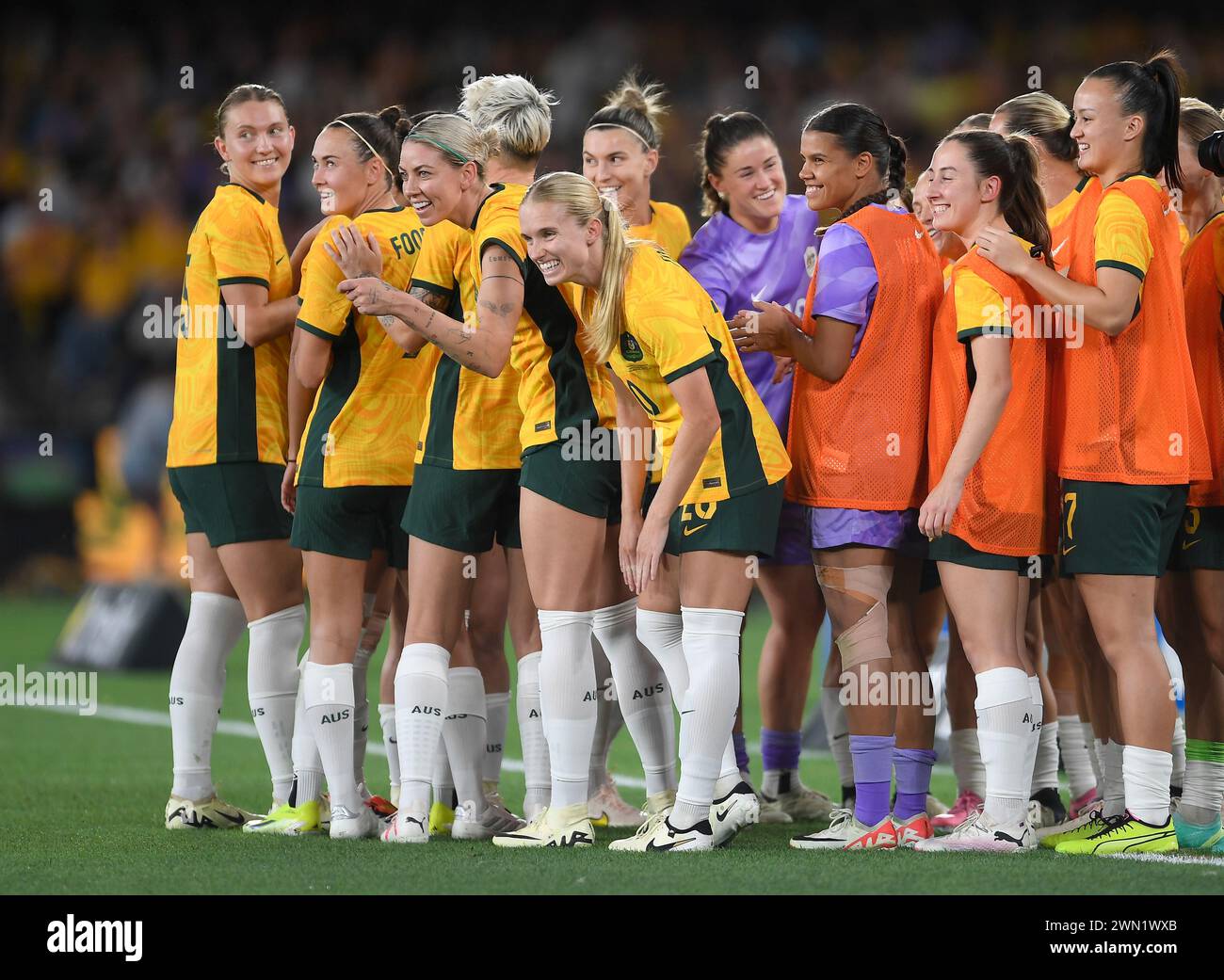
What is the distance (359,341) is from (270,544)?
774 mm

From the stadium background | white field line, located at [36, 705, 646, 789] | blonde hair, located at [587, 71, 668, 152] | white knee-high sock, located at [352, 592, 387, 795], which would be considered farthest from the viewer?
the stadium background

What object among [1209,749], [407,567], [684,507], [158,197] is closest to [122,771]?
[407,567]

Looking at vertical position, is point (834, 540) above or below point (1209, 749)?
above

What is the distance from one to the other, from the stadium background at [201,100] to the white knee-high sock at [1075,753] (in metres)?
8.69

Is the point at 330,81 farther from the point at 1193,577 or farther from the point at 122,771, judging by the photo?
the point at 1193,577

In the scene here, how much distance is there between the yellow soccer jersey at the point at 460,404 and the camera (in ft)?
15.3

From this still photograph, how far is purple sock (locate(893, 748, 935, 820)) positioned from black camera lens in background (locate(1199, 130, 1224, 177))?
187 cm

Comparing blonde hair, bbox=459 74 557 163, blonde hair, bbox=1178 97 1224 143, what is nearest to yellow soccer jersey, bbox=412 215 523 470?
blonde hair, bbox=459 74 557 163

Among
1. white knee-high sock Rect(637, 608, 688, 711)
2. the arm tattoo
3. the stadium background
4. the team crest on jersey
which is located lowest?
white knee-high sock Rect(637, 608, 688, 711)

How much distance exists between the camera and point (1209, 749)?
4664 millimetres

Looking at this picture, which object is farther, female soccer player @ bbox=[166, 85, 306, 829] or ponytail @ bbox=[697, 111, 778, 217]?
ponytail @ bbox=[697, 111, 778, 217]

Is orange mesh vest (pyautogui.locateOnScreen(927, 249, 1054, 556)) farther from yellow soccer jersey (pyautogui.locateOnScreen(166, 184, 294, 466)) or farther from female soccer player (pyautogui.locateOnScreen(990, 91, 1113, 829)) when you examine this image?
yellow soccer jersey (pyautogui.locateOnScreen(166, 184, 294, 466))

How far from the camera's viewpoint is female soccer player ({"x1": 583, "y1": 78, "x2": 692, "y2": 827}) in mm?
5219
